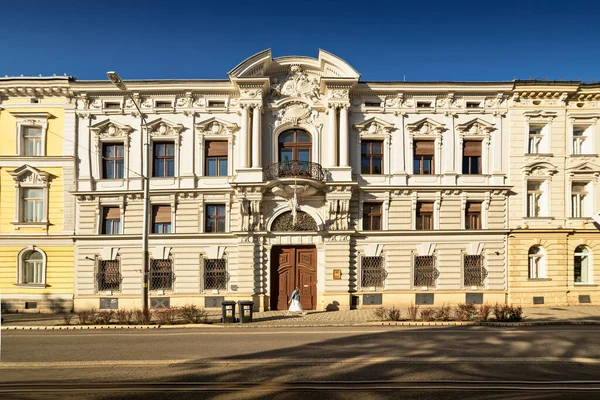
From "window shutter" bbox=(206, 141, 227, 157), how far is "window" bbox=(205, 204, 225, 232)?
118 inches

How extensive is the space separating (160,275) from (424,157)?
1682 cm

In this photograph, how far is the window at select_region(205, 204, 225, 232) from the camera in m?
22.0

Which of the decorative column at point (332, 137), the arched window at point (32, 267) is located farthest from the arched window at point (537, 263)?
the arched window at point (32, 267)

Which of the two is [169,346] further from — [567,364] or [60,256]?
[60,256]

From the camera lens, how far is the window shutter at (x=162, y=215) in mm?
22047

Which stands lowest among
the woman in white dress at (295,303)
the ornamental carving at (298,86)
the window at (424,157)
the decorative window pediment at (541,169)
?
the woman in white dress at (295,303)

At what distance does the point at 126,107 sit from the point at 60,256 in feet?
30.9

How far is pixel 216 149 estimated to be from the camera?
22297mm

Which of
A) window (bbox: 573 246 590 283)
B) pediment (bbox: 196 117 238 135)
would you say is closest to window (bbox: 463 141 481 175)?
window (bbox: 573 246 590 283)

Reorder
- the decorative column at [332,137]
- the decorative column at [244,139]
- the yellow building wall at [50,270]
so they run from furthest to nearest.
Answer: the yellow building wall at [50,270]
the decorative column at [332,137]
the decorative column at [244,139]

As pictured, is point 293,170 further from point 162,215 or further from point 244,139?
point 162,215

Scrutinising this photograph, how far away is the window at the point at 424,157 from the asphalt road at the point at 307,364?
395 inches

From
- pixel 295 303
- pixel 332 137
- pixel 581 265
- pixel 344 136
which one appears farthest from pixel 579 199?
pixel 295 303

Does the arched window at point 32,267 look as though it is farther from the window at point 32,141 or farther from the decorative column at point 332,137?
the decorative column at point 332,137
